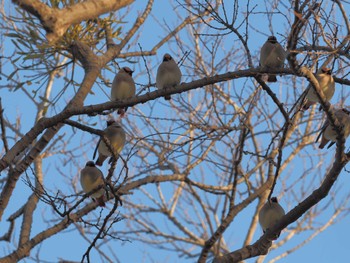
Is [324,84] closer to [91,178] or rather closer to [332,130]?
[332,130]

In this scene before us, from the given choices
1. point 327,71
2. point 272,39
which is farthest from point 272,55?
point 327,71

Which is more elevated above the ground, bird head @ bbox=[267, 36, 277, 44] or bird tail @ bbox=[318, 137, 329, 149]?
bird head @ bbox=[267, 36, 277, 44]

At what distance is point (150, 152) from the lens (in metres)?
8.63

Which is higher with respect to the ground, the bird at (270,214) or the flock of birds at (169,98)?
the flock of birds at (169,98)

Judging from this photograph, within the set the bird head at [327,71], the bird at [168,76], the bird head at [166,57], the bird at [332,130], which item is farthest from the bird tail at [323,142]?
the bird head at [166,57]

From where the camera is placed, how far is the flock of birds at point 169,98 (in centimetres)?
445

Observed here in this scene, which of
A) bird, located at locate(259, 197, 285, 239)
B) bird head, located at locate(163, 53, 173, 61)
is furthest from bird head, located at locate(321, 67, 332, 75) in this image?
bird head, located at locate(163, 53, 173, 61)

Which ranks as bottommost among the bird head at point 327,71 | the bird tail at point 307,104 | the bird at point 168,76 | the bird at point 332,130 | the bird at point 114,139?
the bird at point 332,130

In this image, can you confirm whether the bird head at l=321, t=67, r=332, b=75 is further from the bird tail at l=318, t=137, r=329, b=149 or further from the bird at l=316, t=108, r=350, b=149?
the bird tail at l=318, t=137, r=329, b=149

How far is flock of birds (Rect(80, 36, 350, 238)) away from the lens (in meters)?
4.45

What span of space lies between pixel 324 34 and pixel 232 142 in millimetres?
3975

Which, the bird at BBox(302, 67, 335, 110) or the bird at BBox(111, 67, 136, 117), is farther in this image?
the bird at BBox(111, 67, 136, 117)

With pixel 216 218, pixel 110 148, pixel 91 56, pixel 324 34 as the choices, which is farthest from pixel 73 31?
pixel 216 218

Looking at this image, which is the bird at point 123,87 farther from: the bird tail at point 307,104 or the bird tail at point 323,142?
the bird tail at point 323,142
